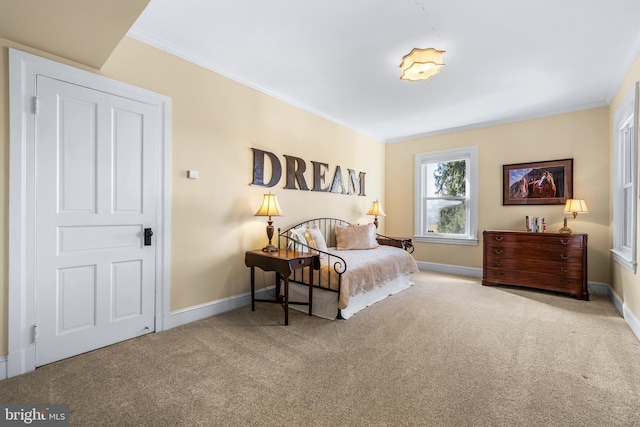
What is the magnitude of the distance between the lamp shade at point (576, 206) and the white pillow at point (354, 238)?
2624 mm

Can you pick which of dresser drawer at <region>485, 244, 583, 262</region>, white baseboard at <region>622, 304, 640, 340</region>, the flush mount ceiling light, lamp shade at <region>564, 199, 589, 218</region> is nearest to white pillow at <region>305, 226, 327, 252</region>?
the flush mount ceiling light

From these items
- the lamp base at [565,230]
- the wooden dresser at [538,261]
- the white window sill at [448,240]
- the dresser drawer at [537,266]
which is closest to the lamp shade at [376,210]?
the white window sill at [448,240]

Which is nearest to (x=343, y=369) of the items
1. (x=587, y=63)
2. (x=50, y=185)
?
(x=50, y=185)

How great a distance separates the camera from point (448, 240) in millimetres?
5246

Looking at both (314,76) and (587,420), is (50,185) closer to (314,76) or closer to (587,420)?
(314,76)

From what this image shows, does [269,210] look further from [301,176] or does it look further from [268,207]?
[301,176]

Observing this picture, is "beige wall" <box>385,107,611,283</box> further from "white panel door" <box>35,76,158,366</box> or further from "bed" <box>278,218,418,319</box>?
"white panel door" <box>35,76,158,366</box>

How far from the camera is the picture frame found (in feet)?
13.8

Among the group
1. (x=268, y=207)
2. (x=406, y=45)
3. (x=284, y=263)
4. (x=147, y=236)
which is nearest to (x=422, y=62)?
(x=406, y=45)

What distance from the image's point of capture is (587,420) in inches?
61.0

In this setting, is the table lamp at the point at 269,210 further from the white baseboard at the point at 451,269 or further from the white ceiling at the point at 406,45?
the white baseboard at the point at 451,269

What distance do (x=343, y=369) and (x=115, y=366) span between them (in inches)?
63.9

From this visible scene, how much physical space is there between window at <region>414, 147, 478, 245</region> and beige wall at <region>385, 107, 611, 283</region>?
11 centimetres

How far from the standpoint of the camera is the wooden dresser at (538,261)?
3693mm
